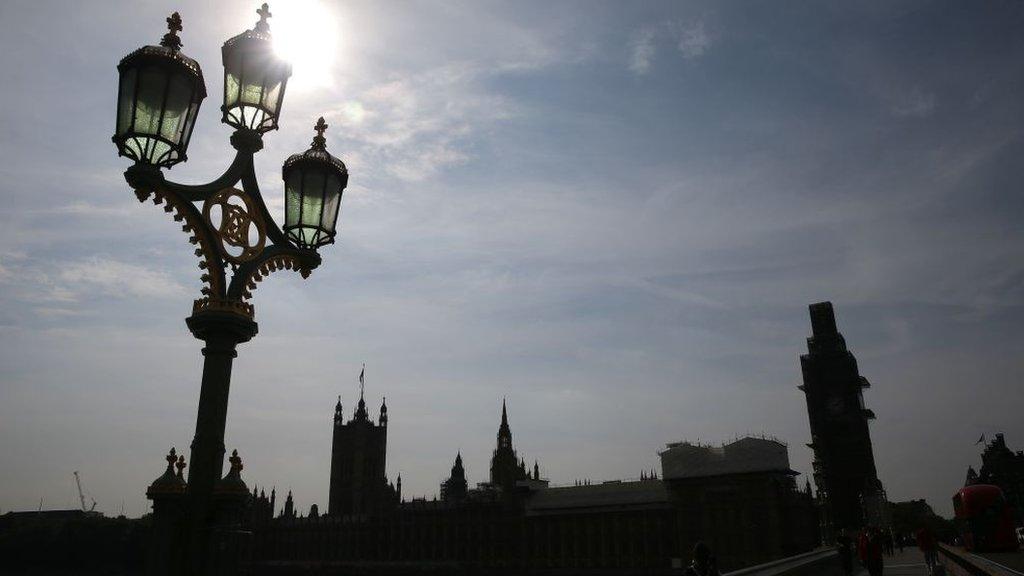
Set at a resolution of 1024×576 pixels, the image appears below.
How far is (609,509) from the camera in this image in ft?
287

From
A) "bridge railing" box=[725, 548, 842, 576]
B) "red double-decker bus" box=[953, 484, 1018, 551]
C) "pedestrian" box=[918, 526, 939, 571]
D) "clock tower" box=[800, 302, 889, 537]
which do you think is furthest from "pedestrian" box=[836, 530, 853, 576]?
"clock tower" box=[800, 302, 889, 537]

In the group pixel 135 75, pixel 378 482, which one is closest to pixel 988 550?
pixel 135 75

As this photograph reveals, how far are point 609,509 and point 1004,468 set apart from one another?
67.6 meters

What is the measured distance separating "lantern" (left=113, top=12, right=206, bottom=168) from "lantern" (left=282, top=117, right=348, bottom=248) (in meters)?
1.14

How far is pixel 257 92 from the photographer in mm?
5906

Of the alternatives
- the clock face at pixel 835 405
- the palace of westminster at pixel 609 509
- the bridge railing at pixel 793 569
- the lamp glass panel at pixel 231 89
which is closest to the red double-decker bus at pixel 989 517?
the bridge railing at pixel 793 569

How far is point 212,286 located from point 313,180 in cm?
150

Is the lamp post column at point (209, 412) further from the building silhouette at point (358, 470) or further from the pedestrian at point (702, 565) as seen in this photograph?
the building silhouette at point (358, 470)

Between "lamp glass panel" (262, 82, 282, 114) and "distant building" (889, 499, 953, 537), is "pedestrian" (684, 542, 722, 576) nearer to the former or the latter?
"lamp glass panel" (262, 82, 282, 114)

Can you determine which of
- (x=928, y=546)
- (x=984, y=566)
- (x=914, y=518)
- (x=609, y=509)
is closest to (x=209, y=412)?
(x=984, y=566)

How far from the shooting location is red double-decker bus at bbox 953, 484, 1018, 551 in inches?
792

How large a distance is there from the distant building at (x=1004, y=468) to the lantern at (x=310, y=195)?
11095cm

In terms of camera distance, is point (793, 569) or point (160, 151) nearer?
point (160, 151)

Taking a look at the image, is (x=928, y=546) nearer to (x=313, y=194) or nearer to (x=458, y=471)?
(x=313, y=194)
